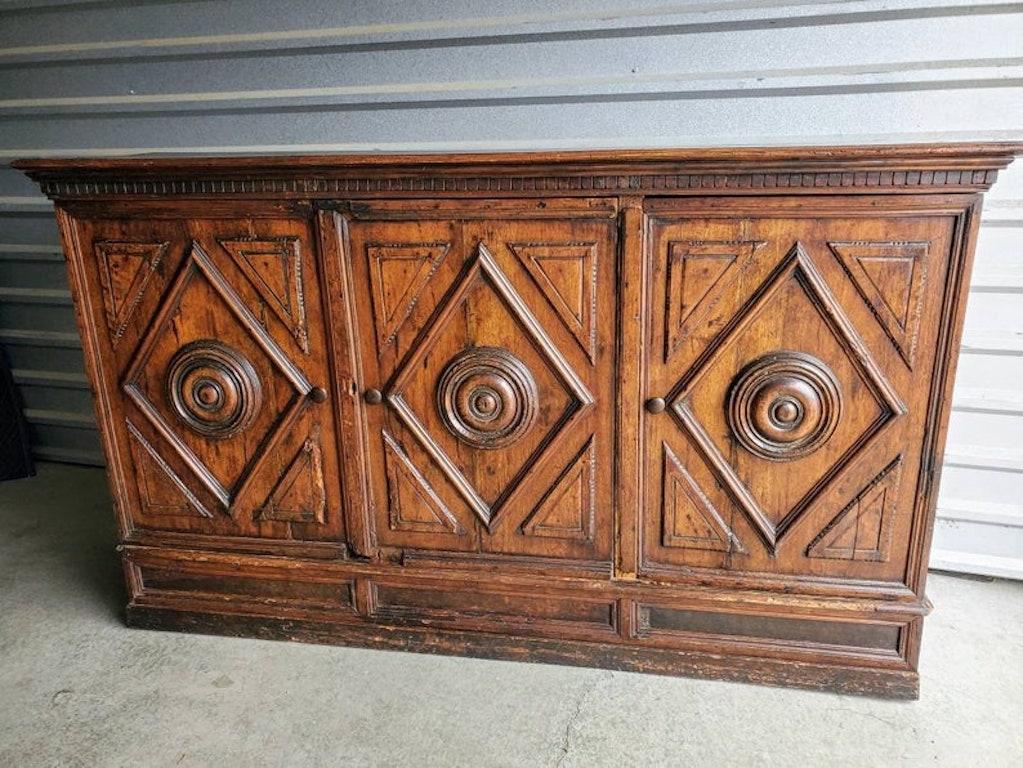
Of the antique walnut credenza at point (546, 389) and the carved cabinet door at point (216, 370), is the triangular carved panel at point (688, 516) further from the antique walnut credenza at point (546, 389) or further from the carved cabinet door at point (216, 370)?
the carved cabinet door at point (216, 370)

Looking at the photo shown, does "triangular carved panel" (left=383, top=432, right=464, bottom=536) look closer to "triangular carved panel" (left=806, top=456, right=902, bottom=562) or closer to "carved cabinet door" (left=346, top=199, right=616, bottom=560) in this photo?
"carved cabinet door" (left=346, top=199, right=616, bottom=560)

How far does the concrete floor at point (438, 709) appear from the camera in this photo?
6.31 ft

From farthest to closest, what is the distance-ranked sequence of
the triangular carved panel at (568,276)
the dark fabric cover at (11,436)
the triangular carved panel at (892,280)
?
the dark fabric cover at (11,436), the triangular carved panel at (568,276), the triangular carved panel at (892,280)

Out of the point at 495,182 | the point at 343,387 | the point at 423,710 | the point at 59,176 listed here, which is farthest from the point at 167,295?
the point at 423,710

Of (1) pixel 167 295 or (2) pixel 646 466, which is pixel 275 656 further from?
(2) pixel 646 466

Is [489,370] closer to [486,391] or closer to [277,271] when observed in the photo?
[486,391]

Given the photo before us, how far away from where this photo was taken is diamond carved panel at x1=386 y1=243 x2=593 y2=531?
2.05 metres

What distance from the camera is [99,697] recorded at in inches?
85.5

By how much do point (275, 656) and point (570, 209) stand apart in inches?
A: 68.3

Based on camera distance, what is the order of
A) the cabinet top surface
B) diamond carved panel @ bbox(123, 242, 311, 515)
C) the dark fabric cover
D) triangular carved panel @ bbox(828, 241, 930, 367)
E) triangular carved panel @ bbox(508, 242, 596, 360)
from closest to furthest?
the cabinet top surface → triangular carved panel @ bbox(828, 241, 930, 367) → triangular carved panel @ bbox(508, 242, 596, 360) → diamond carved panel @ bbox(123, 242, 311, 515) → the dark fabric cover

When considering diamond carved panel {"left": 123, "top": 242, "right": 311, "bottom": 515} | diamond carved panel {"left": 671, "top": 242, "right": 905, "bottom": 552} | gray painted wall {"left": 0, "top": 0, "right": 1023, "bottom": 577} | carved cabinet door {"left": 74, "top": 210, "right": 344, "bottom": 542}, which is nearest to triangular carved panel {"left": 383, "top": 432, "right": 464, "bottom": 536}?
carved cabinet door {"left": 74, "top": 210, "right": 344, "bottom": 542}

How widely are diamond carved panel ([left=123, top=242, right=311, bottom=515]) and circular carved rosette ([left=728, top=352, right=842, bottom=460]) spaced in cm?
133

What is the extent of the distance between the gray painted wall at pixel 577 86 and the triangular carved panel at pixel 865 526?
88cm

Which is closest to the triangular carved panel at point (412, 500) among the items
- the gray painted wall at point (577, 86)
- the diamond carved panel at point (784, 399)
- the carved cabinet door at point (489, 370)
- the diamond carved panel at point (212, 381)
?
the carved cabinet door at point (489, 370)
